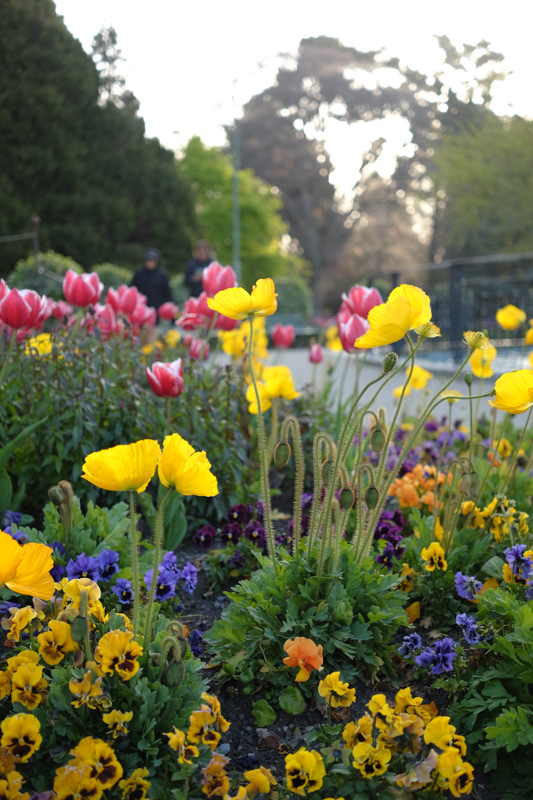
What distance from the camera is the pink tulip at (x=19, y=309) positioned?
2594mm

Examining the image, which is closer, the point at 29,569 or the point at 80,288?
the point at 29,569

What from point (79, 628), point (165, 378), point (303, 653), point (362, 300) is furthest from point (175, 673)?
point (362, 300)

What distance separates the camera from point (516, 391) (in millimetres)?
1770

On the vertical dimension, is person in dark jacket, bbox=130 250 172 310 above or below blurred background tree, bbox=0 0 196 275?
below

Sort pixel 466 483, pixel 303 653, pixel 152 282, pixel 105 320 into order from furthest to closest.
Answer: pixel 152 282 < pixel 105 320 < pixel 466 483 < pixel 303 653

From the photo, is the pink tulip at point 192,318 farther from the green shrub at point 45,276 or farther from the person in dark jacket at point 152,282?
the green shrub at point 45,276

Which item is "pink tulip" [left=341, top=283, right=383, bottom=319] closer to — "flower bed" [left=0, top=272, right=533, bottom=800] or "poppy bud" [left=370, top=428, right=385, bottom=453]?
"flower bed" [left=0, top=272, right=533, bottom=800]

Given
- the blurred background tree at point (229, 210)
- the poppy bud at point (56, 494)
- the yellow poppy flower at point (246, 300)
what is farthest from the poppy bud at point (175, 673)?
the blurred background tree at point (229, 210)

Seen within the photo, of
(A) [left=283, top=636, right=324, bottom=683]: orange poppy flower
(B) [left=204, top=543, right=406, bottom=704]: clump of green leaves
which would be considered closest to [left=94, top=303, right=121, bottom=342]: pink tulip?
(B) [left=204, top=543, right=406, bottom=704]: clump of green leaves

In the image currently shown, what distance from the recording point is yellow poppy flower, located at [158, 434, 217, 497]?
1.44m

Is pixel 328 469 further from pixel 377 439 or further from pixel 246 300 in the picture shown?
pixel 246 300

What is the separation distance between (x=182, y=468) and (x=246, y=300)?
61 cm

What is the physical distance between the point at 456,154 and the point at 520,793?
24.9m

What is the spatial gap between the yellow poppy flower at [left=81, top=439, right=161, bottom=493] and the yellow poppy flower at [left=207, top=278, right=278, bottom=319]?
1.95ft
